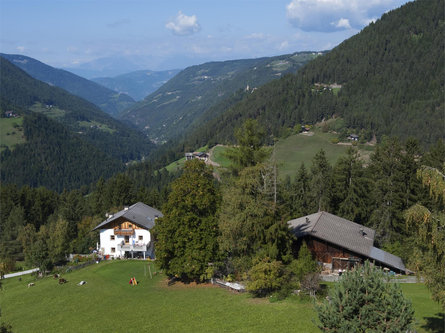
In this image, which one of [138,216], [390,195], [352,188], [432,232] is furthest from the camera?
[138,216]

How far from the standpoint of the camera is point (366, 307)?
18.1 m

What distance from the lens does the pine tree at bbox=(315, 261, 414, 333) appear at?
58.3 feet

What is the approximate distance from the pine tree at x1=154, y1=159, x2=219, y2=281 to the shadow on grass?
21169 millimetres

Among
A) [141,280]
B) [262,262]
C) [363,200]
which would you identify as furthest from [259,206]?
[363,200]

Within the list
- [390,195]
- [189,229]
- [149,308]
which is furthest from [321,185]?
[149,308]

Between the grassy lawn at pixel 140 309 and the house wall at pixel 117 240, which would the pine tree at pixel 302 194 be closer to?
the house wall at pixel 117 240

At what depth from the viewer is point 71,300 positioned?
4056 centimetres

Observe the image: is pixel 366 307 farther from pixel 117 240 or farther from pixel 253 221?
pixel 117 240

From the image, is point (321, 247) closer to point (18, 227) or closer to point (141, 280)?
point (141, 280)

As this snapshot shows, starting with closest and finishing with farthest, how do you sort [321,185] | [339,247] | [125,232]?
Answer: [339,247] → [125,232] → [321,185]

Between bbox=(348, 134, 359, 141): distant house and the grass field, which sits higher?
bbox=(348, 134, 359, 141): distant house

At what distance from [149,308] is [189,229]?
9843 millimetres

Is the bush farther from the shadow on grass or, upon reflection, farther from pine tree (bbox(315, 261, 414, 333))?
pine tree (bbox(315, 261, 414, 333))

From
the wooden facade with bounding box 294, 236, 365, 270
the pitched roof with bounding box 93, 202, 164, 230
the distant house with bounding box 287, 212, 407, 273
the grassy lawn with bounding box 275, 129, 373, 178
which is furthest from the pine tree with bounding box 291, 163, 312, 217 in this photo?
the grassy lawn with bounding box 275, 129, 373, 178
